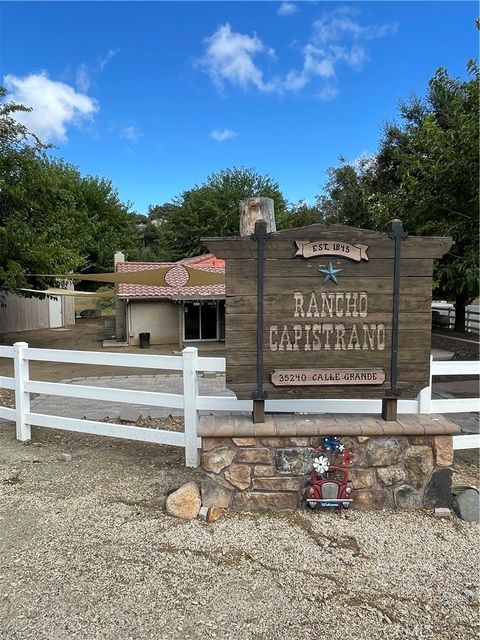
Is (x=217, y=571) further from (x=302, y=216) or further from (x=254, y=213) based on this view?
(x=302, y=216)

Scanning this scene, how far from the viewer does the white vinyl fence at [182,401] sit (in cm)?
392

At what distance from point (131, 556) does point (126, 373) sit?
932 centimetres

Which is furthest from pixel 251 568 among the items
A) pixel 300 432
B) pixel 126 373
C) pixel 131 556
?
pixel 126 373

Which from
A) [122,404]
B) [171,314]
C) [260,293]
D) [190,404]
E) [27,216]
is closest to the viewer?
[260,293]

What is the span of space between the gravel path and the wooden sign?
0.94 metres

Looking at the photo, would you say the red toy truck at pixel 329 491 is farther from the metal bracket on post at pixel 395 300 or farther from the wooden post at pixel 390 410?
the metal bracket on post at pixel 395 300

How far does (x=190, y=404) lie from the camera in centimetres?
423

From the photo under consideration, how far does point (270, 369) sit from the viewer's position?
3400 mm

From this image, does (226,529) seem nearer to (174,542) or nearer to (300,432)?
(174,542)

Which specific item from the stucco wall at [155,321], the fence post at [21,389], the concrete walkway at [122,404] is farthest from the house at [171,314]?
the fence post at [21,389]

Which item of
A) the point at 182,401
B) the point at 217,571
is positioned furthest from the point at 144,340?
the point at 217,571

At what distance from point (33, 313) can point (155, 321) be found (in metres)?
8.60

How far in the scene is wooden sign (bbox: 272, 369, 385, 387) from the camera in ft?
11.1

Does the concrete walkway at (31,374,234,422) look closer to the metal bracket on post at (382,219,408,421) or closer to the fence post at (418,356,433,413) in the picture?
the fence post at (418,356,433,413)
